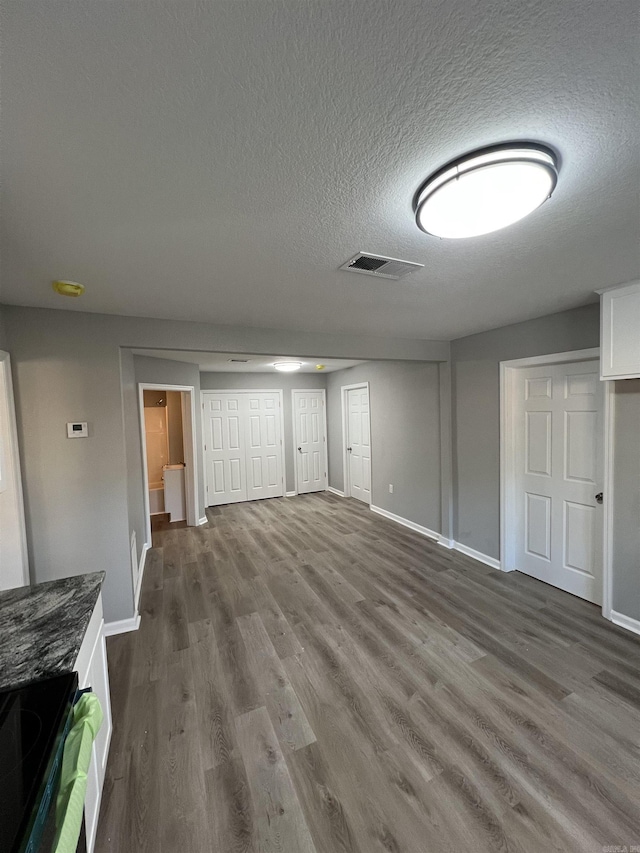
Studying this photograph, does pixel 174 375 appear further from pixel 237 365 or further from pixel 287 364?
pixel 287 364

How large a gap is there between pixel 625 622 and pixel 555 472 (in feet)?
3.81

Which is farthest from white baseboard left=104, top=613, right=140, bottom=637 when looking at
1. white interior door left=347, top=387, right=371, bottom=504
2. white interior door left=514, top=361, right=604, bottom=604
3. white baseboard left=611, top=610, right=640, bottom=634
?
white interior door left=347, top=387, right=371, bottom=504

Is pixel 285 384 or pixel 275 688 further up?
pixel 285 384

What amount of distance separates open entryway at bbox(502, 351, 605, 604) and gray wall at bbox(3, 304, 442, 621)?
9.84 ft

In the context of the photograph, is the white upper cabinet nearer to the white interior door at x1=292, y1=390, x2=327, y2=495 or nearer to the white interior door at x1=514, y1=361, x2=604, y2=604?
the white interior door at x1=514, y1=361, x2=604, y2=604

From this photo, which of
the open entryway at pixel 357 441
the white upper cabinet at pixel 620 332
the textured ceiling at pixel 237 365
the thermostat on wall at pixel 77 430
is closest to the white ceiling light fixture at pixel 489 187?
the white upper cabinet at pixel 620 332

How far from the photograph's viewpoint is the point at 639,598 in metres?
2.38

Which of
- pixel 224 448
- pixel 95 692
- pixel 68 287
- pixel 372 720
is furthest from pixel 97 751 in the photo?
pixel 224 448

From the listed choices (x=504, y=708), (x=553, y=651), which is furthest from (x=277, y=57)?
(x=553, y=651)

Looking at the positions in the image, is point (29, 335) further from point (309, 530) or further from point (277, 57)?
point (309, 530)

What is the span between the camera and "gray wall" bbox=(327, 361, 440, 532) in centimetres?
424

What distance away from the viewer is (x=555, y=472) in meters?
3.03

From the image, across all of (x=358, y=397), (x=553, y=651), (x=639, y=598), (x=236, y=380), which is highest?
(x=236, y=380)

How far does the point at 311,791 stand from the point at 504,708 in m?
1.10
